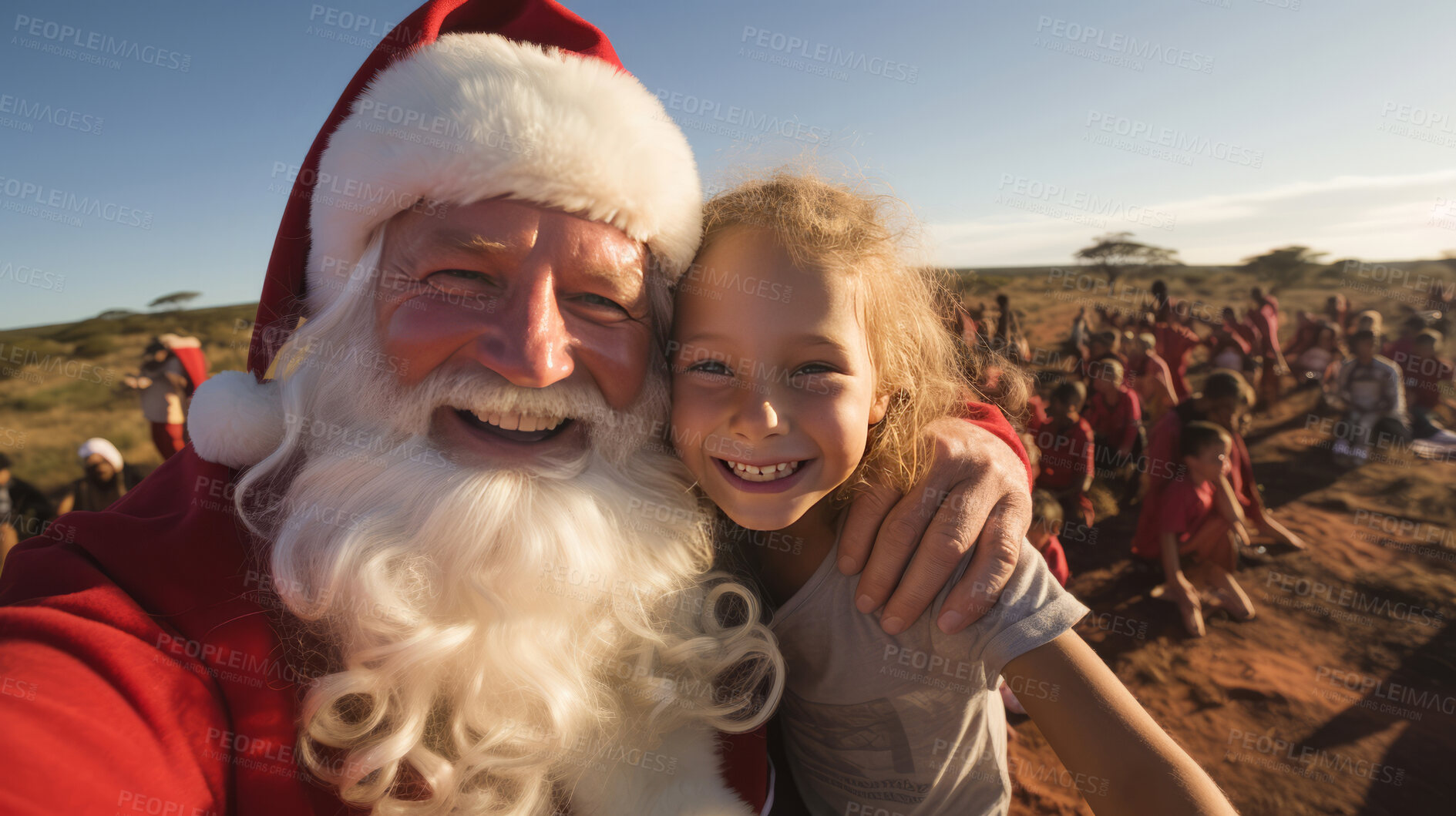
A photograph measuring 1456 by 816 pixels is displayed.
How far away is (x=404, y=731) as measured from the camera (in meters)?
1.26

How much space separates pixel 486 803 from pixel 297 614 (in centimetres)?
55

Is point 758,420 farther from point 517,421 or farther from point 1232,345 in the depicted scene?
point 1232,345

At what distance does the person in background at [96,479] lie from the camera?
6.98 metres

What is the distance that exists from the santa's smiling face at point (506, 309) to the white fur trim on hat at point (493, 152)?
6 centimetres

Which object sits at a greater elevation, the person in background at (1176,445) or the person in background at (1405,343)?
the person in background at (1405,343)

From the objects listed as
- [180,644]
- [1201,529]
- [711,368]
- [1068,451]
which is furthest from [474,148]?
[1201,529]

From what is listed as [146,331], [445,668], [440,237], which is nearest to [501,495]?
[445,668]

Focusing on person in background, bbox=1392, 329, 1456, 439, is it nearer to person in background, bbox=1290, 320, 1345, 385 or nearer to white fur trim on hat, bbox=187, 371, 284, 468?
person in background, bbox=1290, 320, 1345, 385

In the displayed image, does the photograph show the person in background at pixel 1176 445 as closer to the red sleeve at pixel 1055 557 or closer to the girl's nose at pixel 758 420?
the red sleeve at pixel 1055 557

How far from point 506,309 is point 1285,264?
3068 centimetres

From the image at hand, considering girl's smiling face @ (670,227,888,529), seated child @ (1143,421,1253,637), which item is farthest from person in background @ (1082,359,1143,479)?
girl's smiling face @ (670,227,888,529)

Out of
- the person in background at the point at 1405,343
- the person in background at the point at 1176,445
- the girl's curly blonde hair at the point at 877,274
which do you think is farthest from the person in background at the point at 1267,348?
the girl's curly blonde hair at the point at 877,274

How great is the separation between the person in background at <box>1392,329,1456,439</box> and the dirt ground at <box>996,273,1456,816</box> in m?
1.12

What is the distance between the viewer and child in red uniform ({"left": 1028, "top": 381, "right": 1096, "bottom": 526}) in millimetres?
6117
